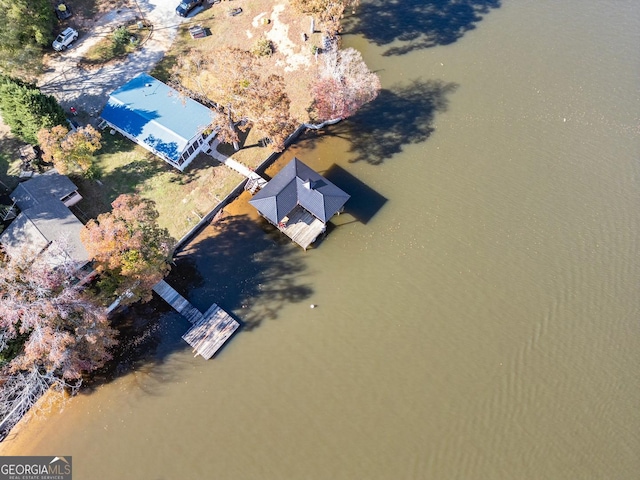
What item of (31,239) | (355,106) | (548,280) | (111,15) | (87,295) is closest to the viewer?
(87,295)

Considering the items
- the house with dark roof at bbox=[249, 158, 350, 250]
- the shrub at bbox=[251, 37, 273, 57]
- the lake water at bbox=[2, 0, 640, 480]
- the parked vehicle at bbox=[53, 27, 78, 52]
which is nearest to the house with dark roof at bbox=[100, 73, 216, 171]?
the lake water at bbox=[2, 0, 640, 480]

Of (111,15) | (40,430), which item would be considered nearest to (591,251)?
(40,430)

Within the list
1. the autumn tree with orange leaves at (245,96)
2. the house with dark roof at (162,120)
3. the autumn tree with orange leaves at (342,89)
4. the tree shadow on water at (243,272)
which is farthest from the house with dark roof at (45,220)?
the autumn tree with orange leaves at (342,89)

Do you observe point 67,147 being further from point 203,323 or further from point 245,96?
point 203,323

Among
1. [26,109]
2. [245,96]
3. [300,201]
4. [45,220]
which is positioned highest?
[26,109]

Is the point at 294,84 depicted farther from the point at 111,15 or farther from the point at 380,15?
the point at 111,15

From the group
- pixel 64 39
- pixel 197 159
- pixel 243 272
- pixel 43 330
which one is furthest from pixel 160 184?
pixel 64 39

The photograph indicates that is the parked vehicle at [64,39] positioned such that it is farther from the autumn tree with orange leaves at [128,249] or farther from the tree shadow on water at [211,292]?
the tree shadow on water at [211,292]
